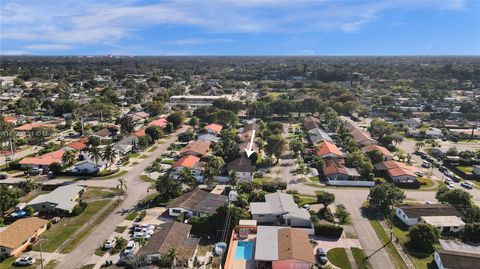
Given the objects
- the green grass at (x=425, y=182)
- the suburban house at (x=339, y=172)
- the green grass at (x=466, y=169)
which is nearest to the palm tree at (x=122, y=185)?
the suburban house at (x=339, y=172)

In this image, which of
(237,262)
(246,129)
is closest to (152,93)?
(246,129)

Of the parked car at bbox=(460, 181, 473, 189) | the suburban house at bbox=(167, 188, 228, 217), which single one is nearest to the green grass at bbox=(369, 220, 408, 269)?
the suburban house at bbox=(167, 188, 228, 217)

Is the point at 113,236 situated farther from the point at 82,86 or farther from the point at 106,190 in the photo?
the point at 82,86

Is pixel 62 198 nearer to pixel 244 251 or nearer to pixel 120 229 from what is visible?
pixel 120 229

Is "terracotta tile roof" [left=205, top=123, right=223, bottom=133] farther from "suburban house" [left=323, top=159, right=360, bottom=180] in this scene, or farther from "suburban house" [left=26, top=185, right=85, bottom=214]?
"suburban house" [left=26, top=185, right=85, bottom=214]

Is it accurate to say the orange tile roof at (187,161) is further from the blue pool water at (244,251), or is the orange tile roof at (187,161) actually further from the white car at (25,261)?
the white car at (25,261)

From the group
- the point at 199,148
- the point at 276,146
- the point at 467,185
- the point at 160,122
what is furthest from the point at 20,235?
the point at 467,185
